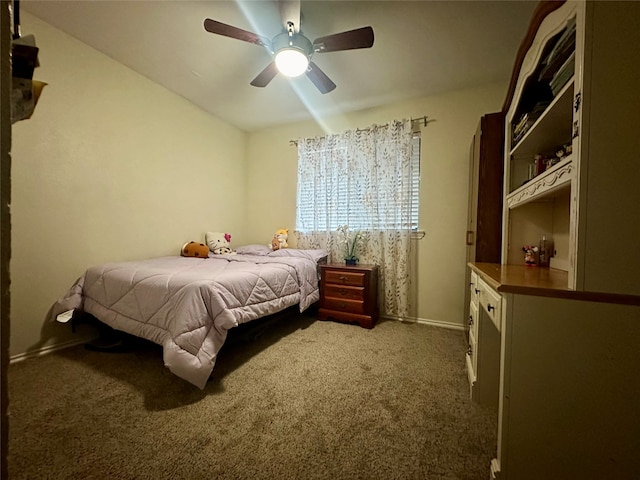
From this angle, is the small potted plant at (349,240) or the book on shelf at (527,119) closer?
the book on shelf at (527,119)

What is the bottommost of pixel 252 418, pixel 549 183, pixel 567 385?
pixel 252 418

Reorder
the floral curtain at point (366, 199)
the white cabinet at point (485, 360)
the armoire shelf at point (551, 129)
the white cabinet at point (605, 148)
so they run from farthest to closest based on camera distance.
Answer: the floral curtain at point (366, 199), the white cabinet at point (485, 360), the armoire shelf at point (551, 129), the white cabinet at point (605, 148)

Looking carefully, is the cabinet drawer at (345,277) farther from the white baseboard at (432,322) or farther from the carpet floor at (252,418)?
the carpet floor at (252,418)

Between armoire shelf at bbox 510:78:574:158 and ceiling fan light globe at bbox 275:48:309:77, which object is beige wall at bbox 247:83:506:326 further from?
ceiling fan light globe at bbox 275:48:309:77

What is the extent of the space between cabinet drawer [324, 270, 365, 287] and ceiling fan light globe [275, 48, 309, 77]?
187 cm

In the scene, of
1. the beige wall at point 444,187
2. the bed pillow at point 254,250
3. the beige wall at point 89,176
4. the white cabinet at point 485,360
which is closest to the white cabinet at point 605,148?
the white cabinet at point 485,360

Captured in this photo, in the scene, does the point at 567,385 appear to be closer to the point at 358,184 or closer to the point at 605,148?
the point at 605,148

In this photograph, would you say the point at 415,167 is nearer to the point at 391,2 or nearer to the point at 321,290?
the point at 391,2

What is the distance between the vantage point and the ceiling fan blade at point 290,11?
4.86ft

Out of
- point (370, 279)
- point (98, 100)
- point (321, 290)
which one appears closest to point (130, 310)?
point (321, 290)

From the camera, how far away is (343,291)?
2.70 meters

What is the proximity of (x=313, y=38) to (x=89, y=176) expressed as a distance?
7.35ft

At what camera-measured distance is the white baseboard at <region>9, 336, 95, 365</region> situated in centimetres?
184

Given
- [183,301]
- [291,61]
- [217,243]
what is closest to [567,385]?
[183,301]
